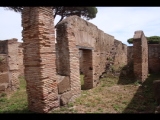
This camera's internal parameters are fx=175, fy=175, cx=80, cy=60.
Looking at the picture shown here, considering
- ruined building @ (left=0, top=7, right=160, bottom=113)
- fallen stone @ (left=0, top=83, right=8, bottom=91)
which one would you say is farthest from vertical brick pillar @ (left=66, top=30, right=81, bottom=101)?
fallen stone @ (left=0, top=83, right=8, bottom=91)

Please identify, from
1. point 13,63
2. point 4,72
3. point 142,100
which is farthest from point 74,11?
point 142,100

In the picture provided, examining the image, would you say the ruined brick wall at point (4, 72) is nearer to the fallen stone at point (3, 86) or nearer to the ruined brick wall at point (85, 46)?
the fallen stone at point (3, 86)

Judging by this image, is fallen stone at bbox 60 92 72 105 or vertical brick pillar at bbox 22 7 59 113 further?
fallen stone at bbox 60 92 72 105

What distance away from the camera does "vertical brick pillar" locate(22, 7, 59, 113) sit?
511 cm

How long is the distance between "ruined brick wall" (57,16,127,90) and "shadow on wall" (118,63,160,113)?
139 cm

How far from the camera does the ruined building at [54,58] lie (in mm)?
5164

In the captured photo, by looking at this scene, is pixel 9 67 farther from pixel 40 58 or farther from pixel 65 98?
pixel 40 58

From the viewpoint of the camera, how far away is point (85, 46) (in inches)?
313

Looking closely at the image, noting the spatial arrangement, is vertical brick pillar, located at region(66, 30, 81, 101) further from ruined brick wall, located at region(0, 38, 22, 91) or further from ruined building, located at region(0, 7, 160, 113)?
ruined brick wall, located at region(0, 38, 22, 91)

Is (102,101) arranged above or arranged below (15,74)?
below
